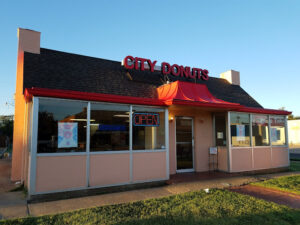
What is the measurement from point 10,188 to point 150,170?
433 centimetres

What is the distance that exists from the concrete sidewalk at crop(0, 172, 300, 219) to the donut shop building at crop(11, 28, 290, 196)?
0.37m

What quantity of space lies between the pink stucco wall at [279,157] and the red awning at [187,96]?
360 cm

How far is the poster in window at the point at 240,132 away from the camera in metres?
8.88

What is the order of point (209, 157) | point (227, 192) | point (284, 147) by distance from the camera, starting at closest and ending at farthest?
point (227, 192), point (209, 157), point (284, 147)

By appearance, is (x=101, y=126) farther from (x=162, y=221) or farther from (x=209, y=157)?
(x=209, y=157)

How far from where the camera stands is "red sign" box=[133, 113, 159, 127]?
6.76 metres

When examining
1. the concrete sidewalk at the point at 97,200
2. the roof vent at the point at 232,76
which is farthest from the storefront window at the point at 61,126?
the roof vent at the point at 232,76

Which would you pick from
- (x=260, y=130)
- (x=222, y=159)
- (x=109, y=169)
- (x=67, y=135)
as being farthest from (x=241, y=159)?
(x=67, y=135)

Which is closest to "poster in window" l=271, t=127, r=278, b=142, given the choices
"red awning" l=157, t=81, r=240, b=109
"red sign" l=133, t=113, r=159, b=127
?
"red awning" l=157, t=81, r=240, b=109

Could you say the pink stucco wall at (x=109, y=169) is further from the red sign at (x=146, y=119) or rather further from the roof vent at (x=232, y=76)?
the roof vent at (x=232, y=76)

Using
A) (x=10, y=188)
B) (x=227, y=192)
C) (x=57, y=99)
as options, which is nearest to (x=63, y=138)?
(x=57, y=99)

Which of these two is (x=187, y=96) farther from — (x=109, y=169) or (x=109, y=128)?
(x=109, y=169)

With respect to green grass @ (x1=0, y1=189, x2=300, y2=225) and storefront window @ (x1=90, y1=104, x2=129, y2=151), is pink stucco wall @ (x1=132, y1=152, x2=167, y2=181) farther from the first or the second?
green grass @ (x1=0, y1=189, x2=300, y2=225)

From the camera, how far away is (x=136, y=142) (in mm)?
6641
